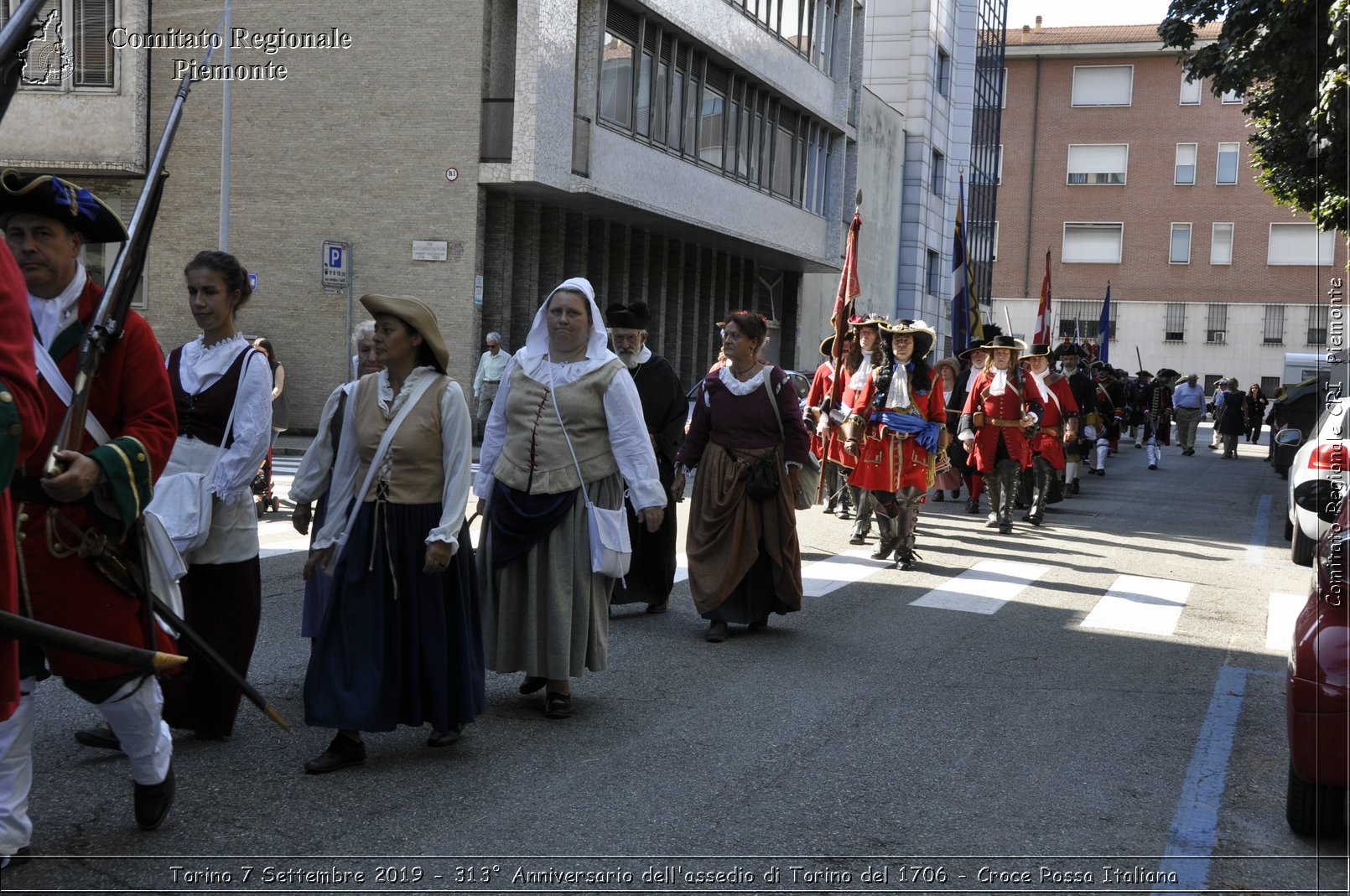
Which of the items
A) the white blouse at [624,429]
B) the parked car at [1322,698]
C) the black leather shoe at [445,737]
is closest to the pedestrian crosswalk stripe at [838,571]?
the white blouse at [624,429]

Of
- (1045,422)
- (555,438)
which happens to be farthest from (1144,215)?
(555,438)

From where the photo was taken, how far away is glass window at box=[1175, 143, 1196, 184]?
6425 cm

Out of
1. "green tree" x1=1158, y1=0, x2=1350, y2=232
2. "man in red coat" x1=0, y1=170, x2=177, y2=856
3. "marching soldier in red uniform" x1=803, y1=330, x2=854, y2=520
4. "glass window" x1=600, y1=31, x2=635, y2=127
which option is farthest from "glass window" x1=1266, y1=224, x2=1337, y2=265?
"man in red coat" x1=0, y1=170, x2=177, y2=856

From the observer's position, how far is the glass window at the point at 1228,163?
210 ft

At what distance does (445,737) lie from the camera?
5.56m

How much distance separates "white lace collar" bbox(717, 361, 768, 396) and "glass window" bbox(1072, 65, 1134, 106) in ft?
205

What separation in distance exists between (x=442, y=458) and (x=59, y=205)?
1.91 meters

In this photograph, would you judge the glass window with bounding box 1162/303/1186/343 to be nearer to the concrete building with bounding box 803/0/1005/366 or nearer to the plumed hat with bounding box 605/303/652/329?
the concrete building with bounding box 803/0/1005/366

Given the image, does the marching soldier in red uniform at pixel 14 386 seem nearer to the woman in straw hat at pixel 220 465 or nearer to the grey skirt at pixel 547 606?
the woman in straw hat at pixel 220 465

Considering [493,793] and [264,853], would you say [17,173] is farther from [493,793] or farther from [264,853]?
[493,793]

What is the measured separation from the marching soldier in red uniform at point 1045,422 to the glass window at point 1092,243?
50.6 meters

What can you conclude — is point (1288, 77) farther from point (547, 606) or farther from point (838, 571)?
point (547, 606)

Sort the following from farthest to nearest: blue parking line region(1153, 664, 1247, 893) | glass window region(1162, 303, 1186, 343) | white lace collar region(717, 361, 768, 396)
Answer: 1. glass window region(1162, 303, 1186, 343)
2. white lace collar region(717, 361, 768, 396)
3. blue parking line region(1153, 664, 1247, 893)

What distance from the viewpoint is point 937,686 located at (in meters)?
7.12
